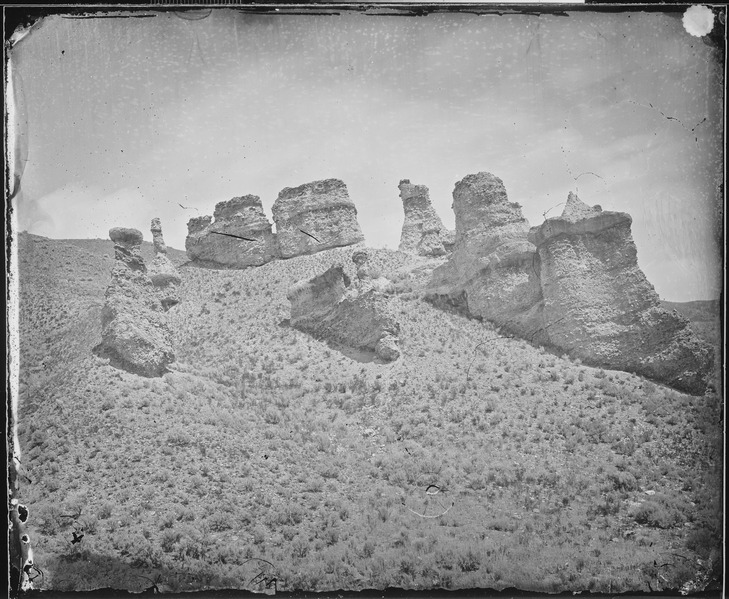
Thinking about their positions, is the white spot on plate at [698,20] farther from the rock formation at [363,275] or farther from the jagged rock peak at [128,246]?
the jagged rock peak at [128,246]

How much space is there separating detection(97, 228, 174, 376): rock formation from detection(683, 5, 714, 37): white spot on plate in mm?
9689

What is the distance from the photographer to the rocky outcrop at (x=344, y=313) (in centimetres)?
1405

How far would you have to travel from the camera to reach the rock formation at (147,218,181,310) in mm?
13672

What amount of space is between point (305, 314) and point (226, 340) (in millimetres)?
3216

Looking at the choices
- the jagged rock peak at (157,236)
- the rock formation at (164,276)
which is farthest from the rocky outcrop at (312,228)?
the jagged rock peak at (157,236)

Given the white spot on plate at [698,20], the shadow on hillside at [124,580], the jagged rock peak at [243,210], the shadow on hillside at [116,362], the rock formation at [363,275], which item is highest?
the white spot on plate at [698,20]

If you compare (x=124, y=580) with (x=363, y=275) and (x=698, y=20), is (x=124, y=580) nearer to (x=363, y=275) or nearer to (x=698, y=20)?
(x=363, y=275)

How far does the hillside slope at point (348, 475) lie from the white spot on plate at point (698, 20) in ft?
17.7

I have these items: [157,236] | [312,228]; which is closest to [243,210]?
[157,236]

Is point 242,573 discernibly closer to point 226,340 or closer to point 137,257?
point 226,340

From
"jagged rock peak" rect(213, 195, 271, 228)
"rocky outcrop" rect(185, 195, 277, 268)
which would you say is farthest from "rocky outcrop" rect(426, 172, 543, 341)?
"rocky outcrop" rect(185, 195, 277, 268)

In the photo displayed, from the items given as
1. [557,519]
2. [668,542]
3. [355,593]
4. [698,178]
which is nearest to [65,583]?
[355,593]

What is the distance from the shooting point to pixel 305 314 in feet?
49.8

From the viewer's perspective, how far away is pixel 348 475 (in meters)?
9.70
